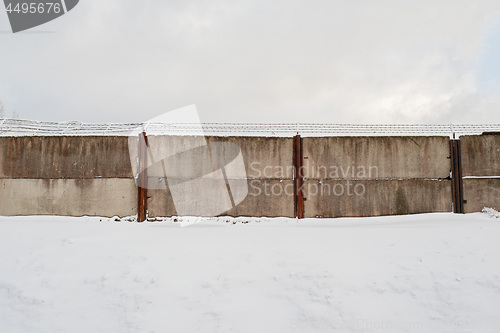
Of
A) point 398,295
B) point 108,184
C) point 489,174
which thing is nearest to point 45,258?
point 108,184

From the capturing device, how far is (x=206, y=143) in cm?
1036

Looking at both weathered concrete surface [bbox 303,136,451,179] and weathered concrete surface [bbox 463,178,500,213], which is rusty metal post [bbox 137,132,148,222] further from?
weathered concrete surface [bbox 463,178,500,213]

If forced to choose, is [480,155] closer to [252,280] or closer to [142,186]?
[252,280]

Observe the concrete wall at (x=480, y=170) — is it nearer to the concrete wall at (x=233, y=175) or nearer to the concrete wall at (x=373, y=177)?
the concrete wall at (x=373, y=177)

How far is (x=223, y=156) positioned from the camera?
10258 mm

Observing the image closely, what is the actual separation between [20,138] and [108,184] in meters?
3.30

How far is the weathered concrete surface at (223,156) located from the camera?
10211 mm

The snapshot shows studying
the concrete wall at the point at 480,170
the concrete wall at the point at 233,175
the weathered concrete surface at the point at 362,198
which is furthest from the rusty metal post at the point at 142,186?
the concrete wall at the point at 480,170

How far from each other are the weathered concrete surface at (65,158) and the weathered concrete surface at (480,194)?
10033 mm

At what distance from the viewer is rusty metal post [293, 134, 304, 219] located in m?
10.1

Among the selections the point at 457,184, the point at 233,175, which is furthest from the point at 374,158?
the point at 233,175

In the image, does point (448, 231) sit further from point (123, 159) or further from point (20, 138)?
point (20, 138)

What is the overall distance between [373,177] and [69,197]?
9052 mm

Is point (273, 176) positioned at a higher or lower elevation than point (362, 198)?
higher
